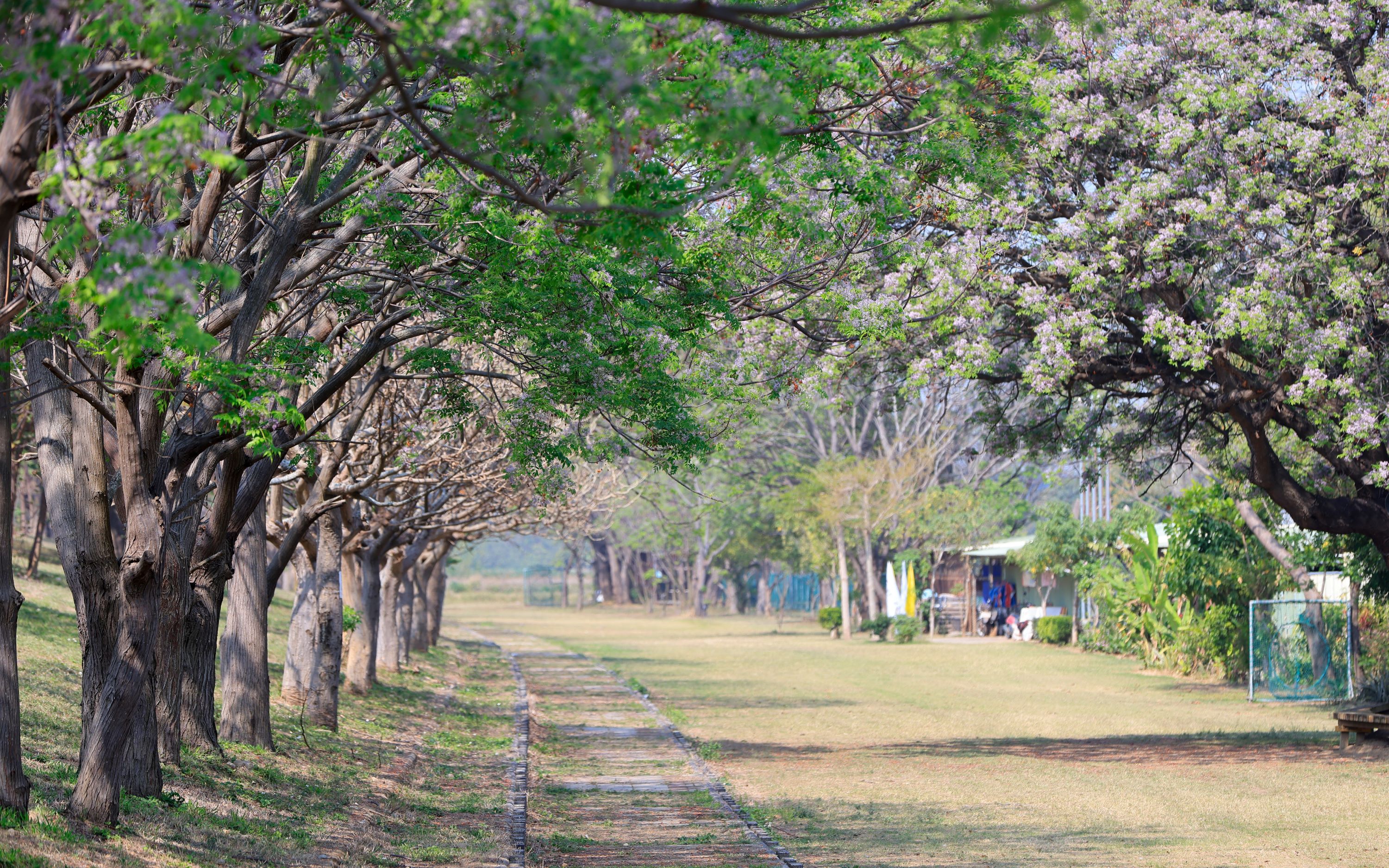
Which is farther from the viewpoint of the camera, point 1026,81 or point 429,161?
point 1026,81

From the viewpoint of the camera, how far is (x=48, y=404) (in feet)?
32.5

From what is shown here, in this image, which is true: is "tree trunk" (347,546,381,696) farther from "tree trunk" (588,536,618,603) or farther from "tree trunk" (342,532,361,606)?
"tree trunk" (588,536,618,603)

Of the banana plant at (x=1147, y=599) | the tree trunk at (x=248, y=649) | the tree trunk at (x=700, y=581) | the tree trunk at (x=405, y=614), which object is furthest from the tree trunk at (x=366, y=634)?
the tree trunk at (x=700, y=581)

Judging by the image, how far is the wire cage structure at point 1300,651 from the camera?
91.7 ft

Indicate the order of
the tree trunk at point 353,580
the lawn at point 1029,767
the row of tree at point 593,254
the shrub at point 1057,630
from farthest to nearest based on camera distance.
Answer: the shrub at point 1057,630 < the tree trunk at point 353,580 < the lawn at point 1029,767 < the row of tree at point 593,254

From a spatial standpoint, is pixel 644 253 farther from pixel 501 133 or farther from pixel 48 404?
pixel 48 404

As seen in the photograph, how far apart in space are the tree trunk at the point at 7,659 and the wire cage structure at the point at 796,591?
80013 mm

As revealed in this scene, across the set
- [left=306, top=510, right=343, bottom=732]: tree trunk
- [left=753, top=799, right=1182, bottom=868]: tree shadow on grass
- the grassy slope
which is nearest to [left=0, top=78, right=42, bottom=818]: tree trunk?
the grassy slope

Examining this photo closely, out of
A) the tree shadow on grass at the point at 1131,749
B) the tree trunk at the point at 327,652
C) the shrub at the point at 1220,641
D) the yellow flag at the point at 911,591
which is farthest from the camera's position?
the yellow flag at the point at 911,591

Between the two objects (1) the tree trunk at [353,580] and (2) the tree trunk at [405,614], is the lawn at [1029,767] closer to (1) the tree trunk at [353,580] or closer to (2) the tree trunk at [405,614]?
(2) the tree trunk at [405,614]

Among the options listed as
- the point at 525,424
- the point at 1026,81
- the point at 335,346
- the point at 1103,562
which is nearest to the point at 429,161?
the point at 525,424

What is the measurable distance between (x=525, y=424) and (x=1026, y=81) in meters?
5.65

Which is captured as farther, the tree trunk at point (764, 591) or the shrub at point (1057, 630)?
the tree trunk at point (764, 591)

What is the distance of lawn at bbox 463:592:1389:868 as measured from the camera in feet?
39.0
